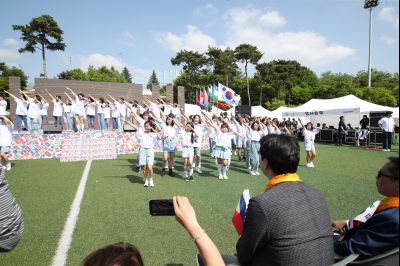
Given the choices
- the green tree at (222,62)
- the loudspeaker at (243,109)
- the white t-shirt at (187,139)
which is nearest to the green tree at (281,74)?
the green tree at (222,62)

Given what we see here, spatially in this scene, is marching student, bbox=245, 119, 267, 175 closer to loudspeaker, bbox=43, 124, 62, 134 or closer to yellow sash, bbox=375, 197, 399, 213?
yellow sash, bbox=375, 197, 399, 213

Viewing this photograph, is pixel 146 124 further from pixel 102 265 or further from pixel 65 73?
pixel 65 73

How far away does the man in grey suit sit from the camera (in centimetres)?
193

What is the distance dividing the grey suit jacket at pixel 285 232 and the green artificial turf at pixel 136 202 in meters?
2.27

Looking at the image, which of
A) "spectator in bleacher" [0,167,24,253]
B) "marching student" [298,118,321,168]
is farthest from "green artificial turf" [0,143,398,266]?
"spectator in bleacher" [0,167,24,253]

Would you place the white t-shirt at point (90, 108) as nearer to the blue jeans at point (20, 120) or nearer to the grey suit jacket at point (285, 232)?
the blue jeans at point (20, 120)

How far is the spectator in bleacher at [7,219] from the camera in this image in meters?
1.96

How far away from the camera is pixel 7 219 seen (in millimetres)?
1995

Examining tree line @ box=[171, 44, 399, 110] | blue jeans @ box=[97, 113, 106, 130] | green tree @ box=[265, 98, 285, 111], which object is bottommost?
blue jeans @ box=[97, 113, 106, 130]

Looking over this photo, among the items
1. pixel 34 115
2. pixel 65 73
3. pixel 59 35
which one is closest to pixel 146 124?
pixel 34 115

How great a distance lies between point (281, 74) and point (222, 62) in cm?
1053

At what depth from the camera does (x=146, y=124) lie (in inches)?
334

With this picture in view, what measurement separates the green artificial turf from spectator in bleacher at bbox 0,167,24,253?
2085mm

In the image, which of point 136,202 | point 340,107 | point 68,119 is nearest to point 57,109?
point 68,119
